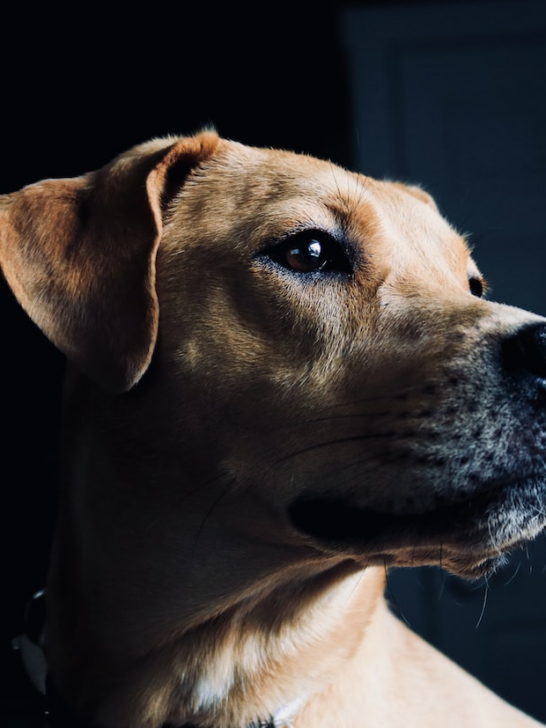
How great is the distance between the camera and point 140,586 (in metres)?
1.53

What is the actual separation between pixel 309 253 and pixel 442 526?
0.56 metres

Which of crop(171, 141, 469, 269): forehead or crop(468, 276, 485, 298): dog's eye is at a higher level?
crop(171, 141, 469, 269): forehead

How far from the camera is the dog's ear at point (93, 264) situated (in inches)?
57.1

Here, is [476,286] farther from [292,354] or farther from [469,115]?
[469,115]

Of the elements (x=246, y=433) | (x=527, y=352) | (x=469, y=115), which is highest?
(x=527, y=352)

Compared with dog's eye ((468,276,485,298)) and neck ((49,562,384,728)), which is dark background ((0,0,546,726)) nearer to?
dog's eye ((468,276,485,298))

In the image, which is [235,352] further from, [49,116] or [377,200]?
[49,116]

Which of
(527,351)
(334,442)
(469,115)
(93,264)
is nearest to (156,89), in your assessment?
(469,115)

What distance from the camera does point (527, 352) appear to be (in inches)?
47.3

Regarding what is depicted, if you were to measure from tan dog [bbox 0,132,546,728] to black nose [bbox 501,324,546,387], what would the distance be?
0.03 meters

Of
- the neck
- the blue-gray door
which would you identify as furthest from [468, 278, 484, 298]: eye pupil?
the blue-gray door

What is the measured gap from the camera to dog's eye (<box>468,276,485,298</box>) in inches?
74.0

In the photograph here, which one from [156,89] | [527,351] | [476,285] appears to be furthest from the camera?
[156,89]

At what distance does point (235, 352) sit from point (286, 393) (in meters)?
0.12
